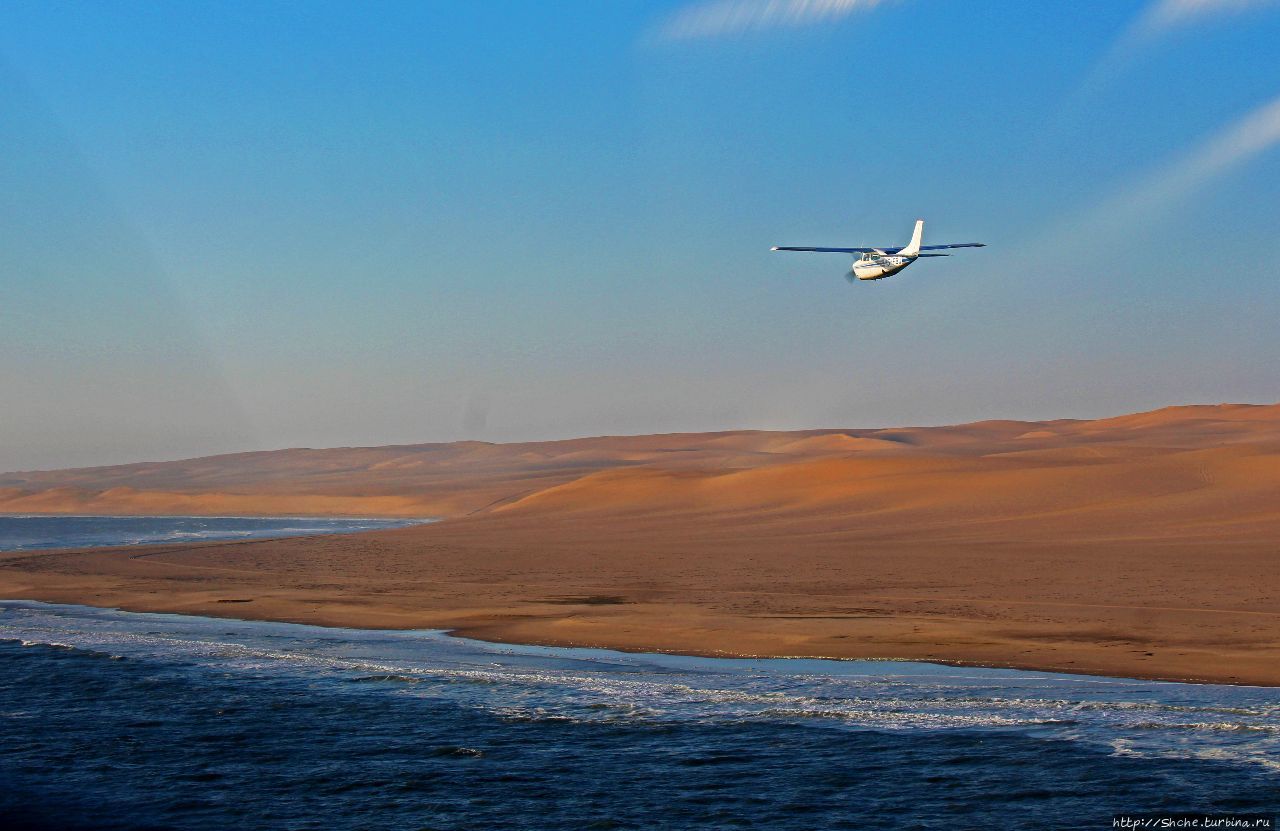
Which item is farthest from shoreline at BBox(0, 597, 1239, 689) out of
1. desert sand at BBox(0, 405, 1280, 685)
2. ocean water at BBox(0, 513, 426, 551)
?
ocean water at BBox(0, 513, 426, 551)

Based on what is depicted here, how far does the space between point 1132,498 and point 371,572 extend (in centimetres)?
2578

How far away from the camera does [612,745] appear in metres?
16.2

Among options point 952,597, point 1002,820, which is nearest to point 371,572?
point 952,597

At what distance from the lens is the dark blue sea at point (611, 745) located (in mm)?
13383

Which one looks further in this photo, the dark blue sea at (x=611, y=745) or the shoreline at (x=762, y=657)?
the shoreline at (x=762, y=657)

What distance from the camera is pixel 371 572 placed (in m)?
40.4

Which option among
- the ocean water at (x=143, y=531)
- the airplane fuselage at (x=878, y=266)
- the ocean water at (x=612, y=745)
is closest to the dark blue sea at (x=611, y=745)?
the ocean water at (x=612, y=745)

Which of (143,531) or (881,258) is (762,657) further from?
(143,531)

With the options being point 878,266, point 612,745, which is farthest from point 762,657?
point 878,266

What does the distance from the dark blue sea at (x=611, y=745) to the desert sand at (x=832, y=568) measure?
2530mm

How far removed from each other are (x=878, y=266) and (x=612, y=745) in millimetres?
33368

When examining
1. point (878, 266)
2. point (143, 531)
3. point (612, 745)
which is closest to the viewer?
point (612, 745)

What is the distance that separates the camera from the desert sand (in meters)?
23.3

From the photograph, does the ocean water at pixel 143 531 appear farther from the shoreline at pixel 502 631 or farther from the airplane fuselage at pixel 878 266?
the airplane fuselage at pixel 878 266
